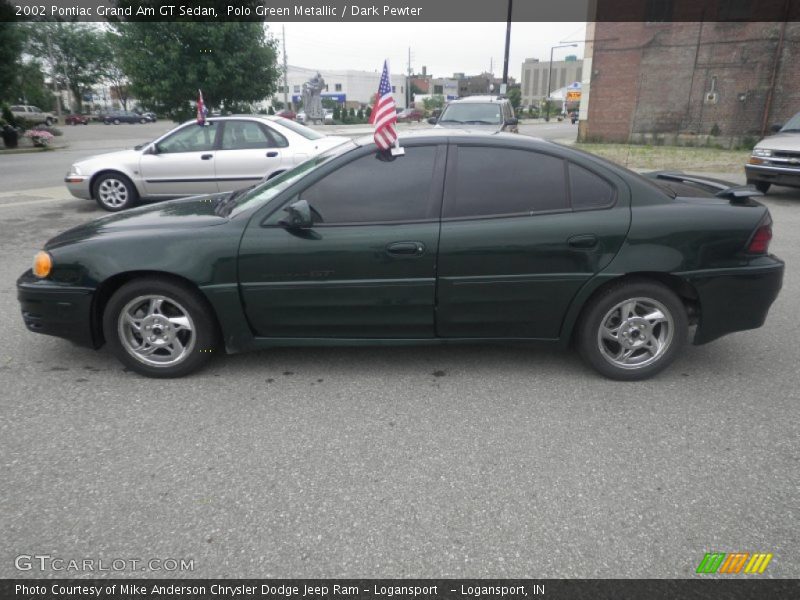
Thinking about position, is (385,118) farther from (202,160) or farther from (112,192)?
(112,192)

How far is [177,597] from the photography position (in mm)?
2176

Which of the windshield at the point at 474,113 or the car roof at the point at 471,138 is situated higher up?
the windshield at the point at 474,113

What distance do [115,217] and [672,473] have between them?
394cm

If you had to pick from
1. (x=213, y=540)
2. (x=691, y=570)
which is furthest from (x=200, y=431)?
(x=691, y=570)

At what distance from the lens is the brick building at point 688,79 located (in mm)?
22906

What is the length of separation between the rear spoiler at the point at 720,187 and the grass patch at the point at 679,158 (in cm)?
→ 1063

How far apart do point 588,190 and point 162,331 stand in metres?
2.88

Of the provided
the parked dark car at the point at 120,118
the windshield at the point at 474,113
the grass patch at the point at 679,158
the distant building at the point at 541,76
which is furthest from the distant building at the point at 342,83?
the windshield at the point at 474,113

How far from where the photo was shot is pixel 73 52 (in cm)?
7012

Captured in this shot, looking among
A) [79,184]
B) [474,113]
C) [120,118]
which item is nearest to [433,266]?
[79,184]

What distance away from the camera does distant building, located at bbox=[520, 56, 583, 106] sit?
147 m

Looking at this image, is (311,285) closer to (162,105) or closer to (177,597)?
(177,597)

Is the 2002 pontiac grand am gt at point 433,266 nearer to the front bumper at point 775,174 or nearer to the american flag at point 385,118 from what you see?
the american flag at point 385,118

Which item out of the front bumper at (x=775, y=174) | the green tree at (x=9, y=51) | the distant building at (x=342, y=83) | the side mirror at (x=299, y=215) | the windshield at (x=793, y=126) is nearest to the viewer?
the side mirror at (x=299, y=215)
